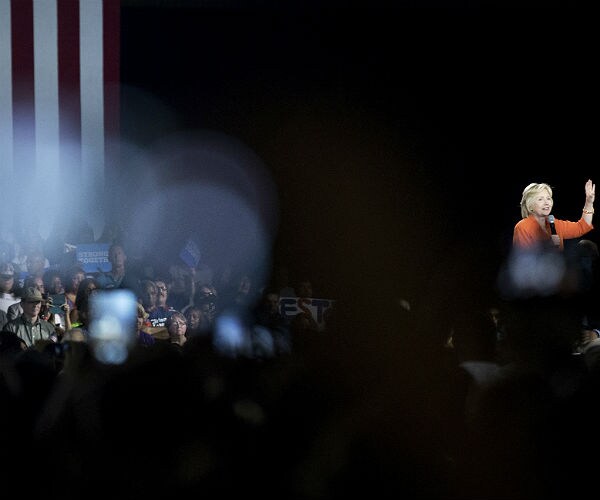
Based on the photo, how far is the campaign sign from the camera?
548cm

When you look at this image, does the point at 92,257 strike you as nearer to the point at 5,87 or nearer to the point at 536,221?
the point at 5,87

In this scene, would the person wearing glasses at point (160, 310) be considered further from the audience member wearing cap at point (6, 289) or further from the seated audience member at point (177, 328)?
the audience member wearing cap at point (6, 289)

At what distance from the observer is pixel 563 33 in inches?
276

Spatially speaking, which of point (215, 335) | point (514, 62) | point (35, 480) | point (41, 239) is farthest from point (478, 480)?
point (514, 62)

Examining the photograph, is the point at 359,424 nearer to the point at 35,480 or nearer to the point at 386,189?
the point at 35,480

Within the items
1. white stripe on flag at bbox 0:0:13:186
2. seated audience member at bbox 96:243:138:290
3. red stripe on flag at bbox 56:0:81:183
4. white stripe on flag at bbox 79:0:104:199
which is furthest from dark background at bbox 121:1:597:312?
seated audience member at bbox 96:243:138:290

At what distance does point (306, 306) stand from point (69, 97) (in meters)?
2.77

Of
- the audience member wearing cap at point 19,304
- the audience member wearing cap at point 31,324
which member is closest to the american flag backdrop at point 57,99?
the audience member wearing cap at point 19,304

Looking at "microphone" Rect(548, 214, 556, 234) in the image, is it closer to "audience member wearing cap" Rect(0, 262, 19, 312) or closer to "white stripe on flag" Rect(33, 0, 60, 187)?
"audience member wearing cap" Rect(0, 262, 19, 312)

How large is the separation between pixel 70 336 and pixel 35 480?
0.48 meters

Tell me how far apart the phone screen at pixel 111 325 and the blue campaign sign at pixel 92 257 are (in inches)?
79.5

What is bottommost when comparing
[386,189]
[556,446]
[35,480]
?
[35,480]

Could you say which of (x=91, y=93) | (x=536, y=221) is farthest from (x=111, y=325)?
(x=91, y=93)

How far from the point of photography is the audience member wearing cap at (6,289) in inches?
207
